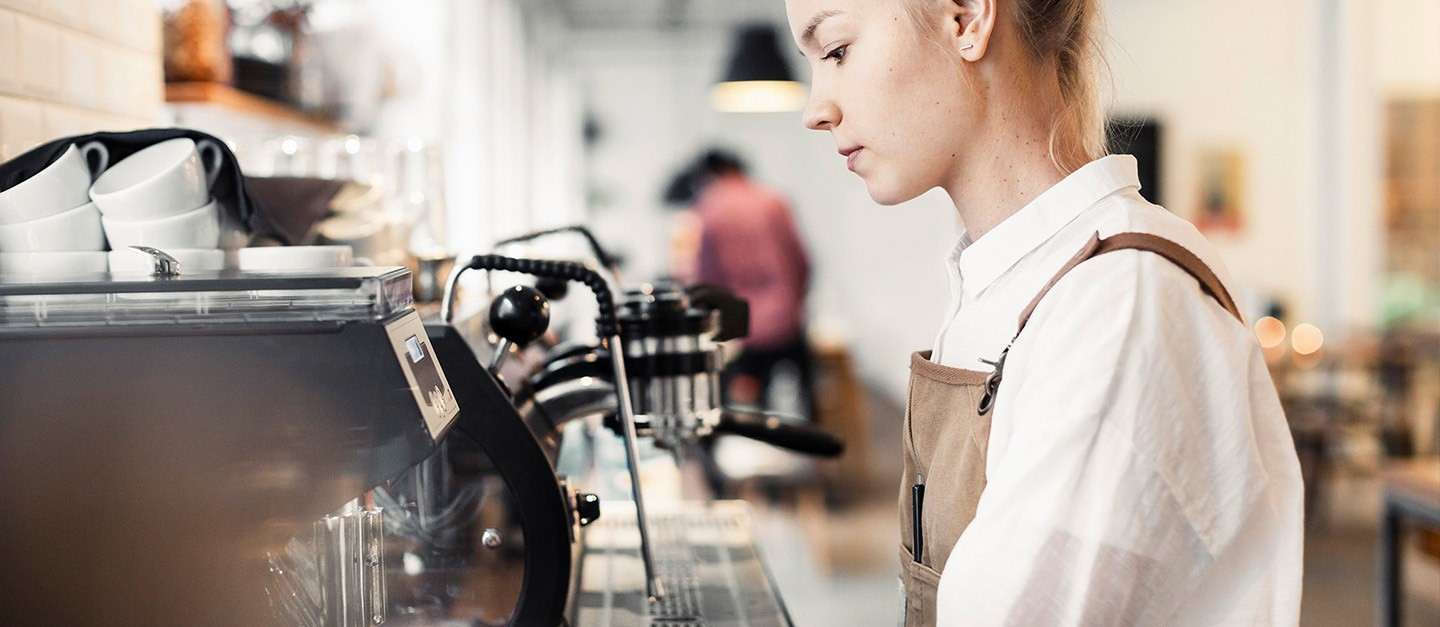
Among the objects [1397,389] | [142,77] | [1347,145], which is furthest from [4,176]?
[1347,145]

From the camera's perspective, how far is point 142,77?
4.57 ft

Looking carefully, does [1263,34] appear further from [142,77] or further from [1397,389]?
[142,77]

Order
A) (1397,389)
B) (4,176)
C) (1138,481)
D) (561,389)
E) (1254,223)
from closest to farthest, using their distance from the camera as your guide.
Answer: (1138,481)
(4,176)
(561,389)
(1397,389)
(1254,223)

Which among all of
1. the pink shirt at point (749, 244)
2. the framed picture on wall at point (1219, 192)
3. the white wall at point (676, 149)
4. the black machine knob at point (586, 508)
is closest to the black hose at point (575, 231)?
the black machine knob at point (586, 508)

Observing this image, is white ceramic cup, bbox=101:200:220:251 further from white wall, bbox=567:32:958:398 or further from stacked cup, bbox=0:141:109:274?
white wall, bbox=567:32:958:398

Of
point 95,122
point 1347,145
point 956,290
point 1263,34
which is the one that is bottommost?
point 956,290

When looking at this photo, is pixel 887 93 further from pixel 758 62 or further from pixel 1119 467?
pixel 758 62

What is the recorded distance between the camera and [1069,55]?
2.92 ft

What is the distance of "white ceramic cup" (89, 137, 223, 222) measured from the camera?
0.80 m

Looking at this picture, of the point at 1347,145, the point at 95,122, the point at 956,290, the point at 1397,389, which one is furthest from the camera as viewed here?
the point at 1347,145

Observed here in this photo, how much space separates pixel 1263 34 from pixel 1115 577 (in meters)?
7.24

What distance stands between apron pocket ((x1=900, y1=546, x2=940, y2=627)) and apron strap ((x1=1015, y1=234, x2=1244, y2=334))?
245mm

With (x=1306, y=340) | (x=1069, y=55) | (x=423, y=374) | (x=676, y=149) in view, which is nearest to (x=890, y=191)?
(x=1069, y=55)

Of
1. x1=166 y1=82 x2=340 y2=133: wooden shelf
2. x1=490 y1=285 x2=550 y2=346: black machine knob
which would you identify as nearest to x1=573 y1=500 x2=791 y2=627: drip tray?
x1=490 y1=285 x2=550 y2=346: black machine knob
